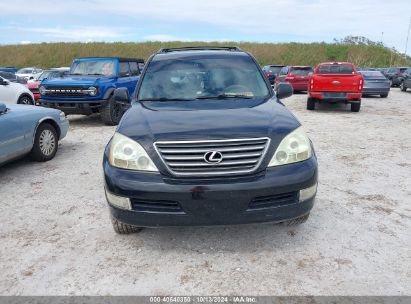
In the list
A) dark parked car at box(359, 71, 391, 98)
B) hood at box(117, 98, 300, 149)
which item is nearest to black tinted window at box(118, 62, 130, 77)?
hood at box(117, 98, 300, 149)

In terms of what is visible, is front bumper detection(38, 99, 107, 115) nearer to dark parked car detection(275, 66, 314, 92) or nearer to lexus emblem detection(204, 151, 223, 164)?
lexus emblem detection(204, 151, 223, 164)

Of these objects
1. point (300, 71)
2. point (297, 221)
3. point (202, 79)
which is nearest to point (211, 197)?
point (297, 221)

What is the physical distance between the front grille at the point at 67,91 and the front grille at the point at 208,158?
7.21 metres

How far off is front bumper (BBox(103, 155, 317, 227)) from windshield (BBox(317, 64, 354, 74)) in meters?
10.4

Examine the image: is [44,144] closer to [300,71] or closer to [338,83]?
[338,83]

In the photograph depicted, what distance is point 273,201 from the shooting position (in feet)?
9.60

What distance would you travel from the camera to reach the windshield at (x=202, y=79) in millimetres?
4094

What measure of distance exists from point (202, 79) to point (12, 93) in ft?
26.0

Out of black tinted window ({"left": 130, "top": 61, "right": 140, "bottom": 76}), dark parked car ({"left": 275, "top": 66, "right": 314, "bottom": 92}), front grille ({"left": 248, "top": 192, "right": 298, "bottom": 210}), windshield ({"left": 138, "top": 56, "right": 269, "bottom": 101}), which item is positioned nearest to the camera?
Answer: front grille ({"left": 248, "top": 192, "right": 298, "bottom": 210})

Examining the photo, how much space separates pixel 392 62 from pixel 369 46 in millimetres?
4291

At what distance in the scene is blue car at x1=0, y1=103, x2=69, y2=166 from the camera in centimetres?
520

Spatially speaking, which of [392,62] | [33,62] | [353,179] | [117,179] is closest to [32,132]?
[117,179]

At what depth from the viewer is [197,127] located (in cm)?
303

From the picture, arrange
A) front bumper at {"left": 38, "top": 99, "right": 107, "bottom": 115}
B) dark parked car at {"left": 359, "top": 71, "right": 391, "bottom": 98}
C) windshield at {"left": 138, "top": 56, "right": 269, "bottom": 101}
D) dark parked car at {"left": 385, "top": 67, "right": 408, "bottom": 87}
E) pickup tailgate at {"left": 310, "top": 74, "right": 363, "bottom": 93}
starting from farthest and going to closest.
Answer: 1. dark parked car at {"left": 385, "top": 67, "right": 408, "bottom": 87}
2. dark parked car at {"left": 359, "top": 71, "right": 391, "bottom": 98}
3. pickup tailgate at {"left": 310, "top": 74, "right": 363, "bottom": 93}
4. front bumper at {"left": 38, "top": 99, "right": 107, "bottom": 115}
5. windshield at {"left": 138, "top": 56, "right": 269, "bottom": 101}
